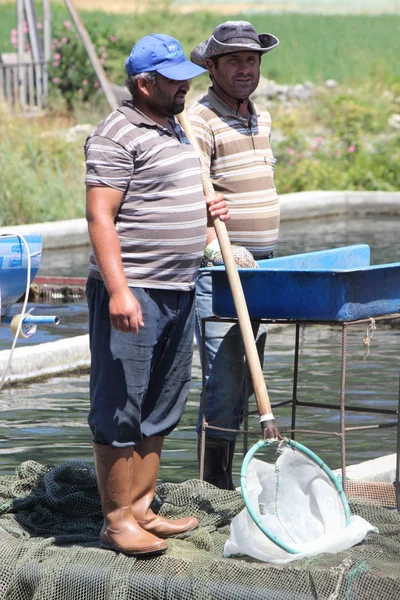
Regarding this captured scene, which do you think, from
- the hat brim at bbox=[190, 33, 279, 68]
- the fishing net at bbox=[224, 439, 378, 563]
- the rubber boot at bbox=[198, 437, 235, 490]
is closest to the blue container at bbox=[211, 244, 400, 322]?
the fishing net at bbox=[224, 439, 378, 563]

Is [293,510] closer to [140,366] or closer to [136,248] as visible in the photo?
[140,366]

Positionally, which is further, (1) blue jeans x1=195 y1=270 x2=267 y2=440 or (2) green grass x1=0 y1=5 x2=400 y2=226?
(2) green grass x1=0 y1=5 x2=400 y2=226

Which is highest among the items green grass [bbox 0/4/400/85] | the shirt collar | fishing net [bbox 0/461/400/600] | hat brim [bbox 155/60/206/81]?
hat brim [bbox 155/60/206/81]

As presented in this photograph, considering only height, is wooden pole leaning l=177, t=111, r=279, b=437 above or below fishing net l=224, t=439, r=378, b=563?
above

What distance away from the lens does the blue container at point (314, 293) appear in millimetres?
4879

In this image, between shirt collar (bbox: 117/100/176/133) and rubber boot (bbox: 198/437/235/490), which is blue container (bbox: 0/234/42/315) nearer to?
rubber boot (bbox: 198/437/235/490)

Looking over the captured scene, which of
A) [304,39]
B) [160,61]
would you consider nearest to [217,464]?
[160,61]

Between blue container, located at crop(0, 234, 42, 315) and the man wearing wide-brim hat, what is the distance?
783 millimetres

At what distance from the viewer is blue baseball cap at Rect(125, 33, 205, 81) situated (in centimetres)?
439

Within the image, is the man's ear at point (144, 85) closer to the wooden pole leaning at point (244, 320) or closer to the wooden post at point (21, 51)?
the wooden pole leaning at point (244, 320)

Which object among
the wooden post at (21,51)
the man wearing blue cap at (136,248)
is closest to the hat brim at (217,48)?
the man wearing blue cap at (136,248)

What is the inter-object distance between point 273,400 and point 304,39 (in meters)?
45.7

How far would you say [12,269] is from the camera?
18.1ft

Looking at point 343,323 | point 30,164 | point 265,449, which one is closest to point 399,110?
point 30,164
